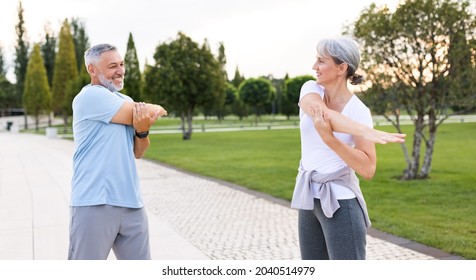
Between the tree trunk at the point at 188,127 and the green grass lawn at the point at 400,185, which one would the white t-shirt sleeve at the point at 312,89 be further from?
the tree trunk at the point at 188,127

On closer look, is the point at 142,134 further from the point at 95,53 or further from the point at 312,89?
the point at 312,89

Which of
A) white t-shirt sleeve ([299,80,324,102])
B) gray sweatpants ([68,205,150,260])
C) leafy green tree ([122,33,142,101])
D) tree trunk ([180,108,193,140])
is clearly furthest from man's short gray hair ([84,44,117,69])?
leafy green tree ([122,33,142,101])

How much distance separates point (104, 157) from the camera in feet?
7.32

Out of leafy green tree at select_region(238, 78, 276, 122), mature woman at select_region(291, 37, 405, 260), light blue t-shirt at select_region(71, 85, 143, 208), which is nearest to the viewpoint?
mature woman at select_region(291, 37, 405, 260)

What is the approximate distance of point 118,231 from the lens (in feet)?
7.72

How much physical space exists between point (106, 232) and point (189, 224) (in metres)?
3.88

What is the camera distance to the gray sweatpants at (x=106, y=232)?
89.0 inches

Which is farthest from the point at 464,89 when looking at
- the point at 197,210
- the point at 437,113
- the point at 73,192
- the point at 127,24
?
the point at 73,192

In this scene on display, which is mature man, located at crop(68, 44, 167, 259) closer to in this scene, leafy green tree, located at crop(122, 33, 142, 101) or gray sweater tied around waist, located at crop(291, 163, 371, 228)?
gray sweater tied around waist, located at crop(291, 163, 371, 228)

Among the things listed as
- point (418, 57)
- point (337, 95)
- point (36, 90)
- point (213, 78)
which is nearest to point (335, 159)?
point (337, 95)

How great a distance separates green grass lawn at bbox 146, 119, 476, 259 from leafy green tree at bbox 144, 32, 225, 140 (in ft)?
27.4

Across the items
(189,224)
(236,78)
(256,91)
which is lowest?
(189,224)

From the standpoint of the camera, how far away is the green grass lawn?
18.0 feet
